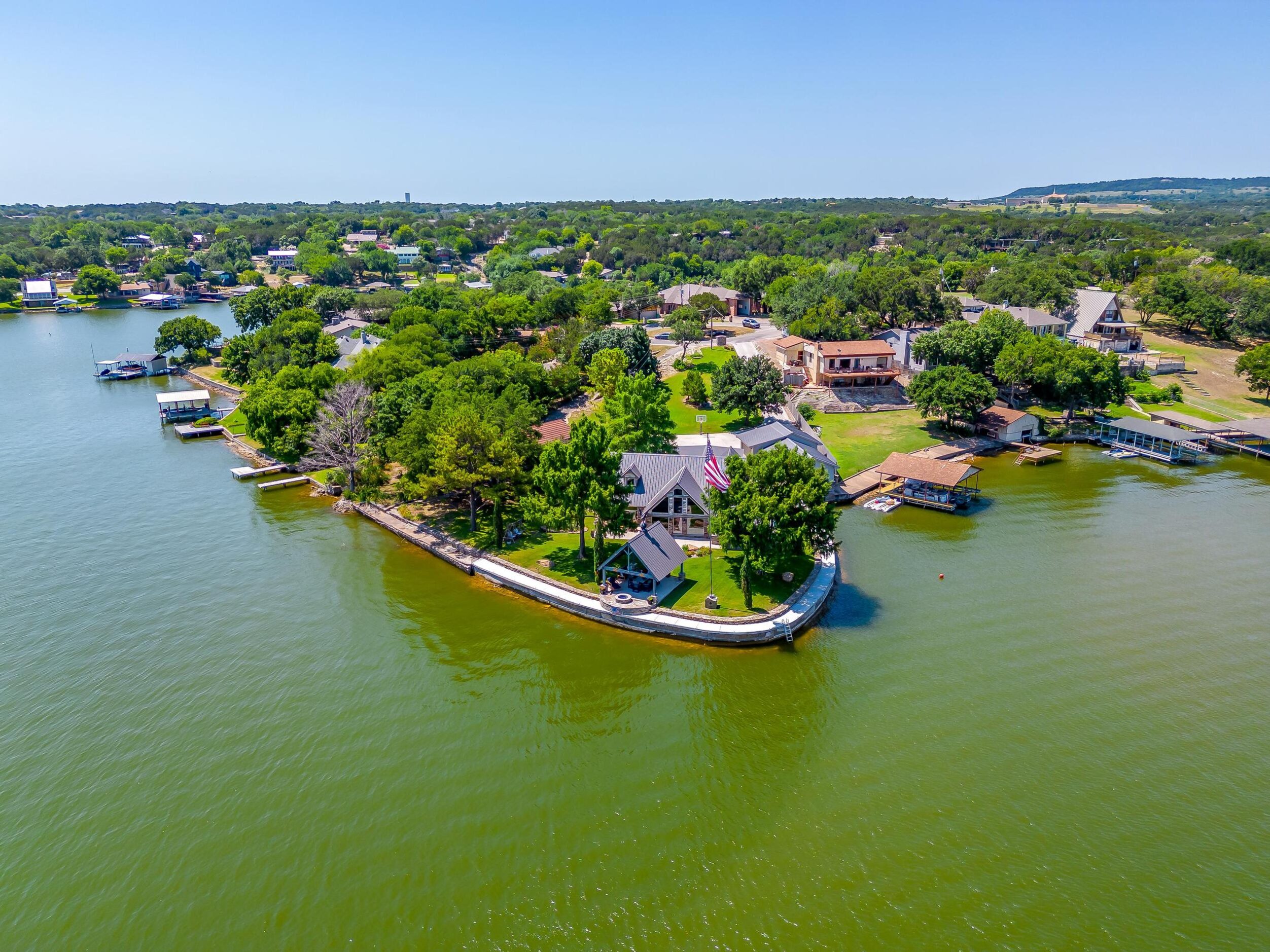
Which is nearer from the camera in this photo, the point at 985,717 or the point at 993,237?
the point at 985,717

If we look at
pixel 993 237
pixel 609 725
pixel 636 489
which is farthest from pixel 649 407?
pixel 993 237

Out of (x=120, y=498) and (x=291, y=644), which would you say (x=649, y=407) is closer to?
(x=291, y=644)

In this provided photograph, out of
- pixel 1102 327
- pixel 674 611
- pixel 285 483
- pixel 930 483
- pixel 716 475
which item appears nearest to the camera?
pixel 674 611

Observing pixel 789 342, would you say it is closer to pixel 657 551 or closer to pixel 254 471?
pixel 657 551

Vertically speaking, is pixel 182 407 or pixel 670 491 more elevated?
pixel 670 491

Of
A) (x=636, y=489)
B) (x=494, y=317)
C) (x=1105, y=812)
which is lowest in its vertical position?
(x=1105, y=812)

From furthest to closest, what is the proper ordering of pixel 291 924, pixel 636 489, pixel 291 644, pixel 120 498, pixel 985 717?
pixel 120 498 < pixel 636 489 < pixel 291 644 < pixel 985 717 < pixel 291 924

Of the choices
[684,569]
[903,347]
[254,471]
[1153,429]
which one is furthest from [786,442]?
[254,471]
